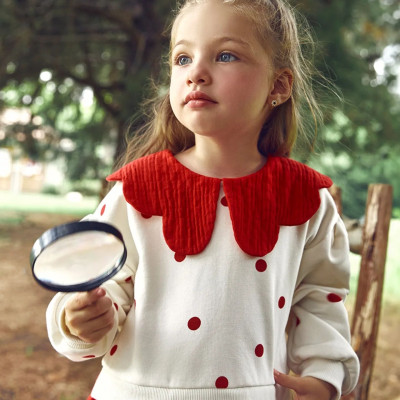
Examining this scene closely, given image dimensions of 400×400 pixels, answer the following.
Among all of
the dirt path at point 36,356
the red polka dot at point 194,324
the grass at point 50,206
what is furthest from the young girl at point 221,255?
the grass at point 50,206

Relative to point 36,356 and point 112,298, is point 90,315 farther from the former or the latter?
point 36,356

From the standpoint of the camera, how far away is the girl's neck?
3.51ft

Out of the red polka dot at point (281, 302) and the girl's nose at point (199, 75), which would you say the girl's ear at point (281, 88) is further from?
the red polka dot at point (281, 302)

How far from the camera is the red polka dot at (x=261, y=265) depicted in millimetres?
1009

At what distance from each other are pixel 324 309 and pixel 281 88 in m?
0.47

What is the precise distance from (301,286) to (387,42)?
4.46m

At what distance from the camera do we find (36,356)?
10.5 feet

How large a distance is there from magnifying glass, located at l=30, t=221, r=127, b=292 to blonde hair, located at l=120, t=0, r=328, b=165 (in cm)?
40

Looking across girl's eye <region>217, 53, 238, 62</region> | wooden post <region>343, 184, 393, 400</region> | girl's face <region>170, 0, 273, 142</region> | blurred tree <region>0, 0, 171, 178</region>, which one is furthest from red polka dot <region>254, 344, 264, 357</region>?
blurred tree <region>0, 0, 171, 178</region>

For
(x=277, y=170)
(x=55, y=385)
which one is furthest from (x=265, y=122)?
(x=55, y=385)

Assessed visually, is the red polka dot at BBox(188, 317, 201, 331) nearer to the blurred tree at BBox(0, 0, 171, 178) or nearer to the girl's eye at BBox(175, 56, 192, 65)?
the girl's eye at BBox(175, 56, 192, 65)

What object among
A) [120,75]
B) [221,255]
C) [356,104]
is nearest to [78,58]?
[120,75]

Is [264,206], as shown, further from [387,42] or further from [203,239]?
[387,42]

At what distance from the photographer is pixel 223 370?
959 mm
